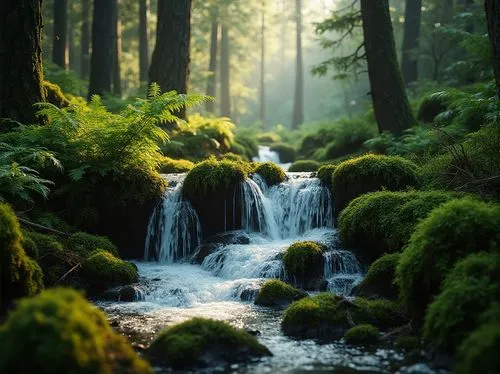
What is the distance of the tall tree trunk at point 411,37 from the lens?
21812 mm

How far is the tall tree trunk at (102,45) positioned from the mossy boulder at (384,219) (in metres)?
12.5

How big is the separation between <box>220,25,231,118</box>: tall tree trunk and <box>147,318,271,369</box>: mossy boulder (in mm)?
30007

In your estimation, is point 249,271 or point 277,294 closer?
point 277,294

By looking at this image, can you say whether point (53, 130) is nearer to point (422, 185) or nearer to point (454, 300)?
point (422, 185)

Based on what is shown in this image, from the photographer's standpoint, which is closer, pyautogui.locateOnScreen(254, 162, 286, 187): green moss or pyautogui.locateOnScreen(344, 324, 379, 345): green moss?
pyautogui.locateOnScreen(344, 324, 379, 345): green moss

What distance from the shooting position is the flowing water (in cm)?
586

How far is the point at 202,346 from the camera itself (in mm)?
5633

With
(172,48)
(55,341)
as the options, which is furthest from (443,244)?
(172,48)

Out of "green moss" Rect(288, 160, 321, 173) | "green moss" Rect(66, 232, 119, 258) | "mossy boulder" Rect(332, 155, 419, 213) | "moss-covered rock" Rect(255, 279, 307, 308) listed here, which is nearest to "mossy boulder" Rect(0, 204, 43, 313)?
"green moss" Rect(66, 232, 119, 258)

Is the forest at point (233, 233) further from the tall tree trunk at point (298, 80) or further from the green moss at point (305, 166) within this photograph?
the tall tree trunk at point (298, 80)

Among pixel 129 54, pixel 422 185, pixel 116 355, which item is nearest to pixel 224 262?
pixel 422 185

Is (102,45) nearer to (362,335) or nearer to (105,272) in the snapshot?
(105,272)

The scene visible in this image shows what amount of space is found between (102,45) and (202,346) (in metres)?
15.8

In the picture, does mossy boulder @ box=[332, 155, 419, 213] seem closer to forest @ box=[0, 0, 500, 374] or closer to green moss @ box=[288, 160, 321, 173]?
forest @ box=[0, 0, 500, 374]
